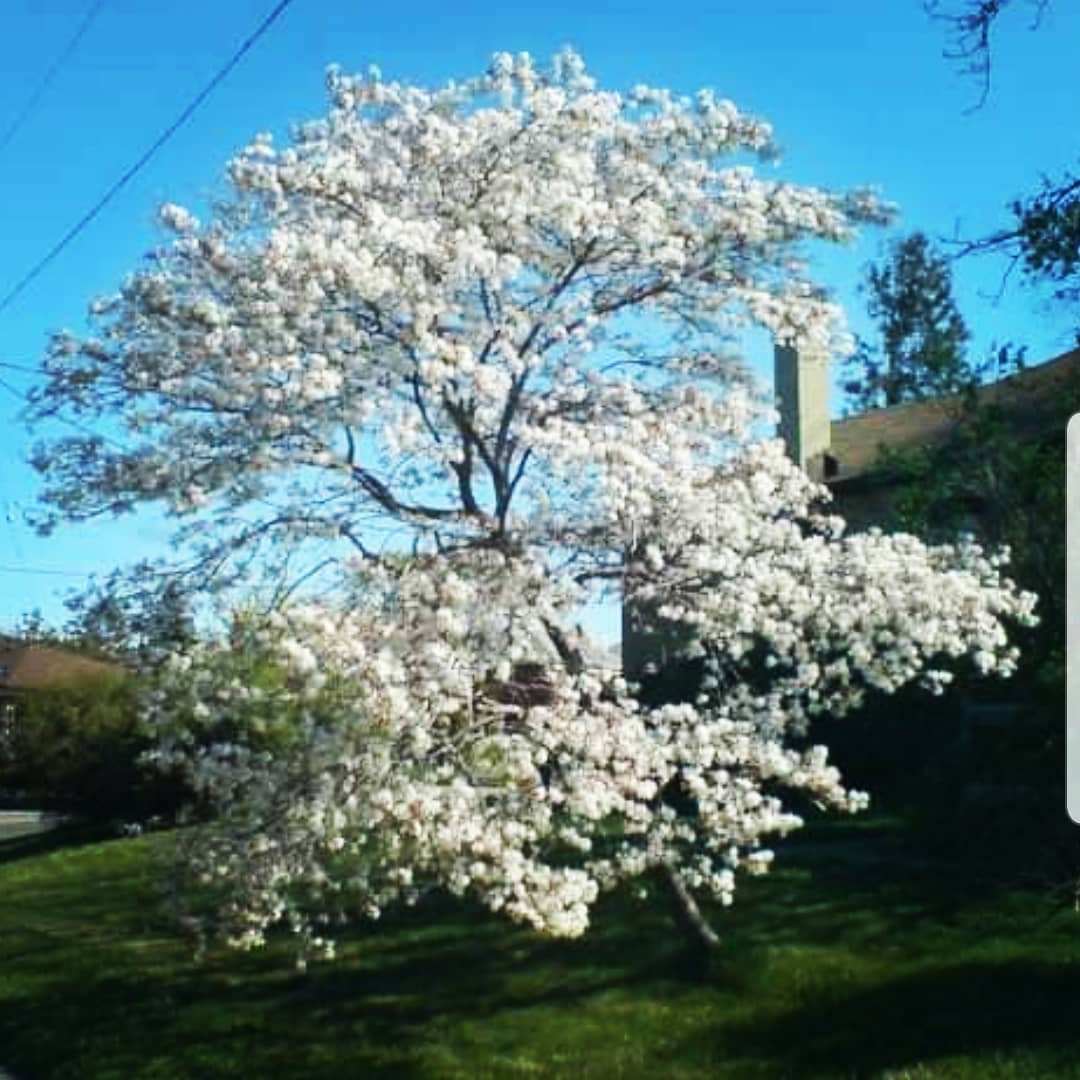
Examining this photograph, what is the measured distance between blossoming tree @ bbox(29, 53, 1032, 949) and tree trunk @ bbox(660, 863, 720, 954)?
3cm

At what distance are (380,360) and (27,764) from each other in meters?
24.0

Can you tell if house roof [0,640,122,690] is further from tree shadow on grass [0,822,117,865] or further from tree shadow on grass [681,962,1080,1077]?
tree shadow on grass [681,962,1080,1077]

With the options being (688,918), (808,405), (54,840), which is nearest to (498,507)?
(688,918)

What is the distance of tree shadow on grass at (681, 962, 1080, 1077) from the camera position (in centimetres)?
936

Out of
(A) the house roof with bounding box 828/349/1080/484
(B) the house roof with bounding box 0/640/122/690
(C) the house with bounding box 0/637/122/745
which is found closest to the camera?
(A) the house roof with bounding box 828/349/1080/484

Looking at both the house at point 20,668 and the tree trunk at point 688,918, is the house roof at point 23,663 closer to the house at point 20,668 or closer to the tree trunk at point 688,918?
the house at point 20,668

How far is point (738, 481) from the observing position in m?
10.6

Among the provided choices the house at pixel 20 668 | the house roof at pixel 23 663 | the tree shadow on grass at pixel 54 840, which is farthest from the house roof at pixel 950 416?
the house roof at pixel 23 663

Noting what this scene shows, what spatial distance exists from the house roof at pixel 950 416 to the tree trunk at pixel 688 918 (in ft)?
12.8

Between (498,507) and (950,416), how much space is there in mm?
4817

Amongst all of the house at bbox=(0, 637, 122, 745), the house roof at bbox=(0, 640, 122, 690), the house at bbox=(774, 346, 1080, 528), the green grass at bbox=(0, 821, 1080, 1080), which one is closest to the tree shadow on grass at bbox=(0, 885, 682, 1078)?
the green grass at bbox=(0, 821, 1080, 1080)

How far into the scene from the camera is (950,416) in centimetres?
1423

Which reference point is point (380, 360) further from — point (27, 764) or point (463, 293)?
point (27, 764)

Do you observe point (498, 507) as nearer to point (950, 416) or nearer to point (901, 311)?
point (950, 416)
